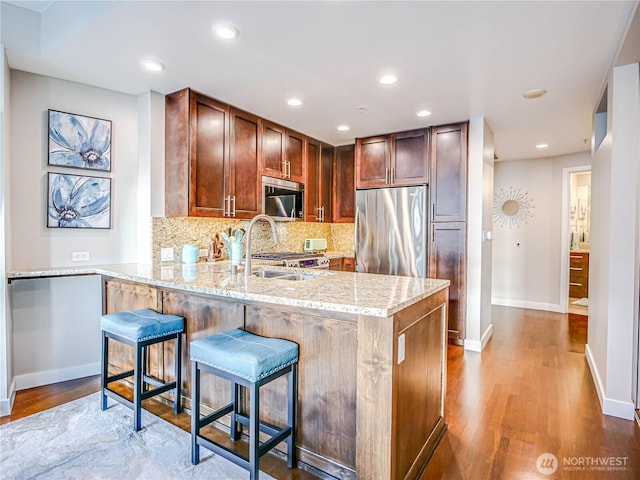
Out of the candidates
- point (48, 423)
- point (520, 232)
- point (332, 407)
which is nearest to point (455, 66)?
point (332, 407)

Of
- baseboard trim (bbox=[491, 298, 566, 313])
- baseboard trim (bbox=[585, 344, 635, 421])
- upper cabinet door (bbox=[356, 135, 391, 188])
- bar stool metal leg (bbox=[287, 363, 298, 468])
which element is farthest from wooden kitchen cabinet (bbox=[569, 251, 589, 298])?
bar stool metal leg (bbox=[287, 363, 298, 468])

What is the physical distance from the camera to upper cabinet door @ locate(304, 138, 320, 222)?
184 inches

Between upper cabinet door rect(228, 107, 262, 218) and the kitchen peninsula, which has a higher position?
upper cabinet door rect(228, 107, 262, 218)

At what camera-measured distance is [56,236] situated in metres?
2.89

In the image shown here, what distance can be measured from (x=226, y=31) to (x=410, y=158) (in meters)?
2.69

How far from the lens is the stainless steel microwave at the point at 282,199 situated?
396 cm

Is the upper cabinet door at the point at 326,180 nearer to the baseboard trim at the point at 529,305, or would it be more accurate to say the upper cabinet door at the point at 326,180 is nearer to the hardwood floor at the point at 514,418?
the hardwood floor at the point at 514,418

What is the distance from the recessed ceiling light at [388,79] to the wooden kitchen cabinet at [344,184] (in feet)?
6.95

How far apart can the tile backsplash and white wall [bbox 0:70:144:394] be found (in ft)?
0.64

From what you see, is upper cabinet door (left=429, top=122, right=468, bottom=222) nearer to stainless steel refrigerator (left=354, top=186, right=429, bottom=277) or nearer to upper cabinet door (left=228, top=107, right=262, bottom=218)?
stainless steel refrigerator (left=354, top=186, right=429, bottom=277)

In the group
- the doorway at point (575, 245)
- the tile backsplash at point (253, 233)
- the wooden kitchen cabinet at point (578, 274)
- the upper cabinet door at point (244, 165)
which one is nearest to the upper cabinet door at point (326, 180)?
the tile backsplash at point (253, 233)

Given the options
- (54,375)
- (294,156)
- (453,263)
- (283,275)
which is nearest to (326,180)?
(294,156)

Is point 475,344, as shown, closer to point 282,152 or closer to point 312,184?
point 312,184

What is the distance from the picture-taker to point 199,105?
3.21 meters
